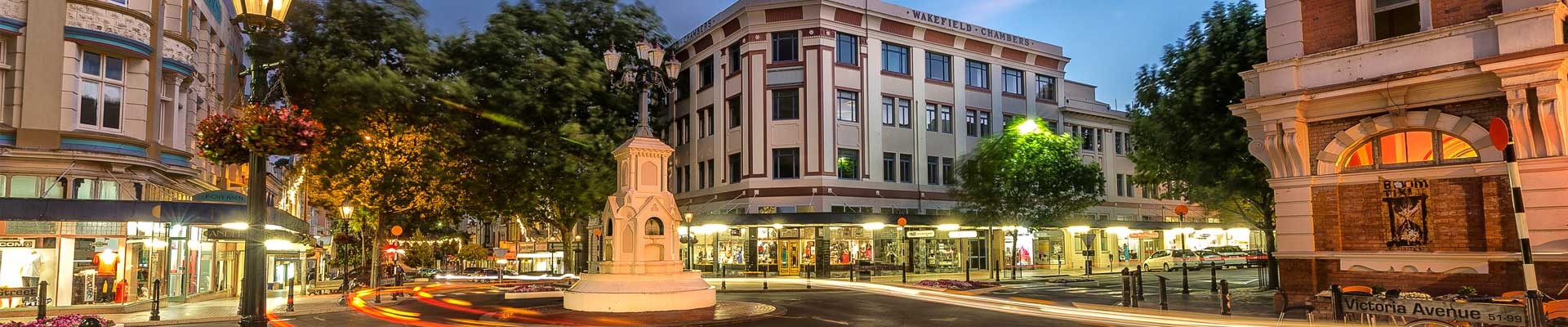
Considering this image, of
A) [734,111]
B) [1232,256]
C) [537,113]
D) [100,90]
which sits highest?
[734,111]

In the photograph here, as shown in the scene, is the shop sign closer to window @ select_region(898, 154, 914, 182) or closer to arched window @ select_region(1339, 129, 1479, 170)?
arched window @ select_region(1339, 129, 1479, 170)

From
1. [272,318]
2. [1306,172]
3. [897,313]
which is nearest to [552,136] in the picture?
[272,318]

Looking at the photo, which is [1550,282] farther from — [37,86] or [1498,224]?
[37,86]

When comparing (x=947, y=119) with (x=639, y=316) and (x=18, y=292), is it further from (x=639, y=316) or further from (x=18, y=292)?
(x=18, y=292)

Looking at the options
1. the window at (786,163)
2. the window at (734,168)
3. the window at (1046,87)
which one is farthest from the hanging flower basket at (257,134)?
the window at (1046,87)

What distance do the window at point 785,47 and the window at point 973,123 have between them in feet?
35.6

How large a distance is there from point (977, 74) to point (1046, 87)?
5879 millimetres

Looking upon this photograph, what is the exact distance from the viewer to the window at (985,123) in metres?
51.0

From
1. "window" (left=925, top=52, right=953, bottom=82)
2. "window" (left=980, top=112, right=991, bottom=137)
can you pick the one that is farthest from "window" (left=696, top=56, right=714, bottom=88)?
"window" (left=980, top=112, right=991, bottom=137)

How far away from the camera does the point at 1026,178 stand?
135 ft

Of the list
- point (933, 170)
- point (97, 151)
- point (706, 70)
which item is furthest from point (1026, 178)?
point (97, 151)

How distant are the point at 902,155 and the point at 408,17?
76.1 feet

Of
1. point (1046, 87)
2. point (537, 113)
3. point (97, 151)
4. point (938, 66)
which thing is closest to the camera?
point (97, 151)

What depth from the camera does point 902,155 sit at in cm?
4744
